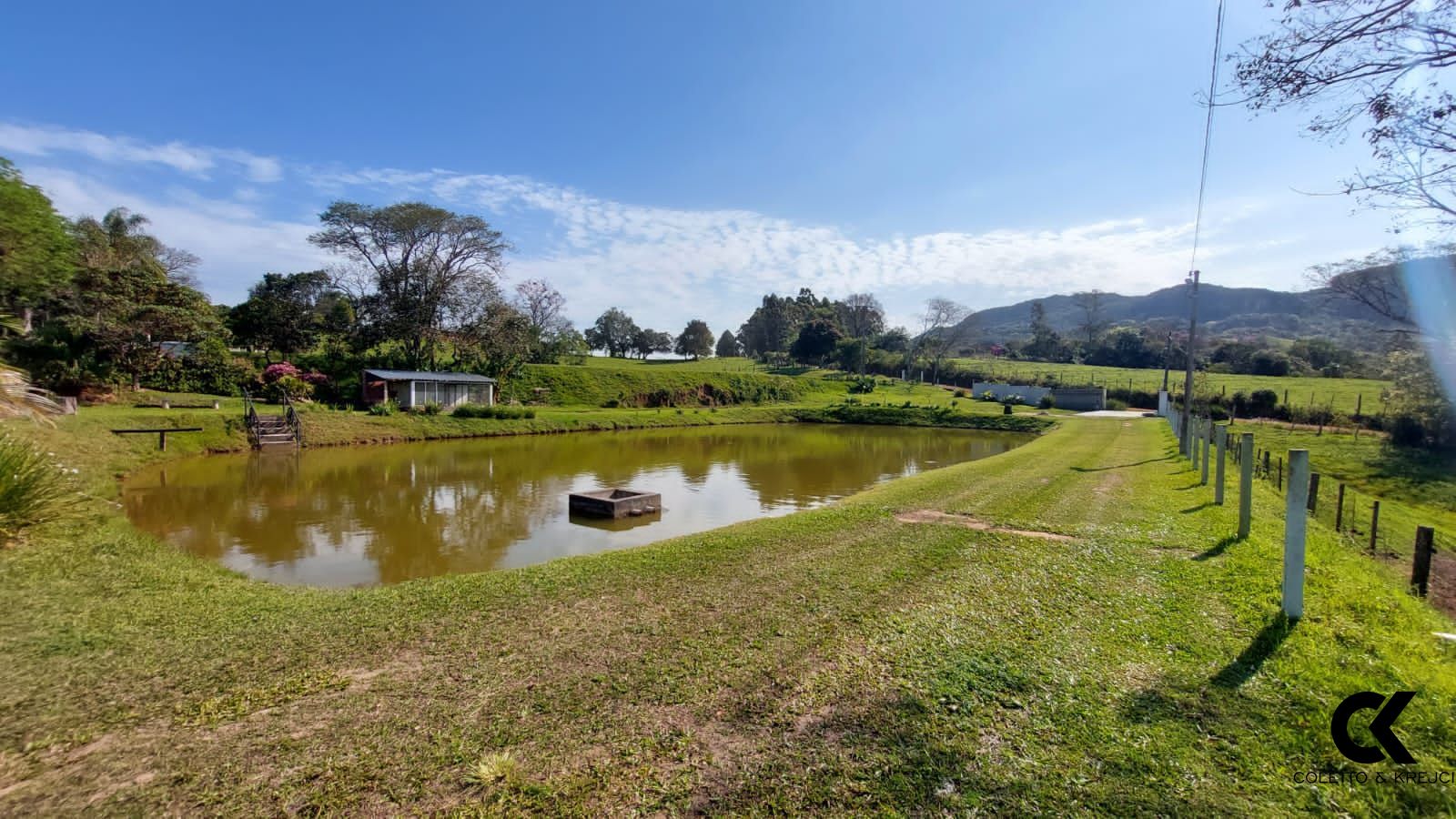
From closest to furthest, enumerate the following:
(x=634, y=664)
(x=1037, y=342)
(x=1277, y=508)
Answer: (x=634, y=664), (x=1277, y=508), (x=1037, y=342)

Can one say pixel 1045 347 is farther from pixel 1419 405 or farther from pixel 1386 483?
pixel 1386 483

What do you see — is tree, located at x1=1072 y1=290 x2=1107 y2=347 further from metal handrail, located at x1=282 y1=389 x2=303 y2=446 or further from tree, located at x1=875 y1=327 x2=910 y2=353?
metal handrail, located at x1=282 y1=389 x2=303 y2=446

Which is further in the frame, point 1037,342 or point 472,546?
point 1037,342

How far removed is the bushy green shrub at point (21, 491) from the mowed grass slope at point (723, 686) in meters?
0.59

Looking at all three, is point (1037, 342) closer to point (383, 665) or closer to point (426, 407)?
point (426, 407)

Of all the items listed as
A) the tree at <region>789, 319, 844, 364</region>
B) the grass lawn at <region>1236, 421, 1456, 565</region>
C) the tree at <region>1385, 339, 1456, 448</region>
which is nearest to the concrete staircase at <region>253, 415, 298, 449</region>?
the grass lawn at <region>1236, 421, 1456, 565</region>

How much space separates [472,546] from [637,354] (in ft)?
284

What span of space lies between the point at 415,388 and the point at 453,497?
73.1 feet

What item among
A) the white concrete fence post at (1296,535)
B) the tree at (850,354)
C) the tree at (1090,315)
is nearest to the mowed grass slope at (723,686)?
the white concrete fence post at (1296,535)

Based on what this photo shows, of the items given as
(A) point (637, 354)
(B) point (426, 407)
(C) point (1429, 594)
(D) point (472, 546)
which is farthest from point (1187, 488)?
(A) point (637, 354)

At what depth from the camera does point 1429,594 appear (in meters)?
8.47

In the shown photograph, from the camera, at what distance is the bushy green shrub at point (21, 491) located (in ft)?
24.7

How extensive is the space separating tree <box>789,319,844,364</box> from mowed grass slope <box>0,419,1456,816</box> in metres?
73.0

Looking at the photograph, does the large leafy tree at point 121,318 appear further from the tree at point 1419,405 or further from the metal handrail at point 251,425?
the tree at point 1419,405
